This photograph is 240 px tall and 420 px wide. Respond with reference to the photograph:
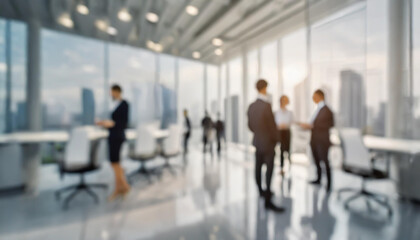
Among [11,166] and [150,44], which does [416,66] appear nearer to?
[150,44]

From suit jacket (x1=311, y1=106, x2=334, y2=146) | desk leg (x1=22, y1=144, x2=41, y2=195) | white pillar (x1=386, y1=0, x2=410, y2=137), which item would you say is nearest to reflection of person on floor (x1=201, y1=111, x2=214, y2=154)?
suit jacket (x1=311, y1=106, x2=334, y2=146)

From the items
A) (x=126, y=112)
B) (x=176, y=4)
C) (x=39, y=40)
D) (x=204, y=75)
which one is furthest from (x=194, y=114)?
(x=39, y=40)

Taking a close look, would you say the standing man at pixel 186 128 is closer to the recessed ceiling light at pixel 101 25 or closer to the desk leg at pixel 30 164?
the recessed ceiling light at pixel 101 25

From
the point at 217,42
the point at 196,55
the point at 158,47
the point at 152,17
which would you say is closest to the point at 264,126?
the point at 196,55

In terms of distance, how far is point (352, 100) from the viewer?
3.20 m

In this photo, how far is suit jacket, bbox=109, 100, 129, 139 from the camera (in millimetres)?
2850

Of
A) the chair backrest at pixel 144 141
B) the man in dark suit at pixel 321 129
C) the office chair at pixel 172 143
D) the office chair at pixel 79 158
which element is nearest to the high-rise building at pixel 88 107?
the office chair at pixel 79 158

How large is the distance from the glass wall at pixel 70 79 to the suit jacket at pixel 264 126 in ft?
8.45

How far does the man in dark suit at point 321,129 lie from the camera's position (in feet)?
10.5

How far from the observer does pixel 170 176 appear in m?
4.05

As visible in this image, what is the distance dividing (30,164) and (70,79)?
1.59 meters

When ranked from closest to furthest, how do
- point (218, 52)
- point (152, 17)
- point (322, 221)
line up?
point (322, 221)
point (152, 17)
point (218, 52)

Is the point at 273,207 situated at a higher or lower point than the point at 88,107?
lower

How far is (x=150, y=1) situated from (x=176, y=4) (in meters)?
0.58
